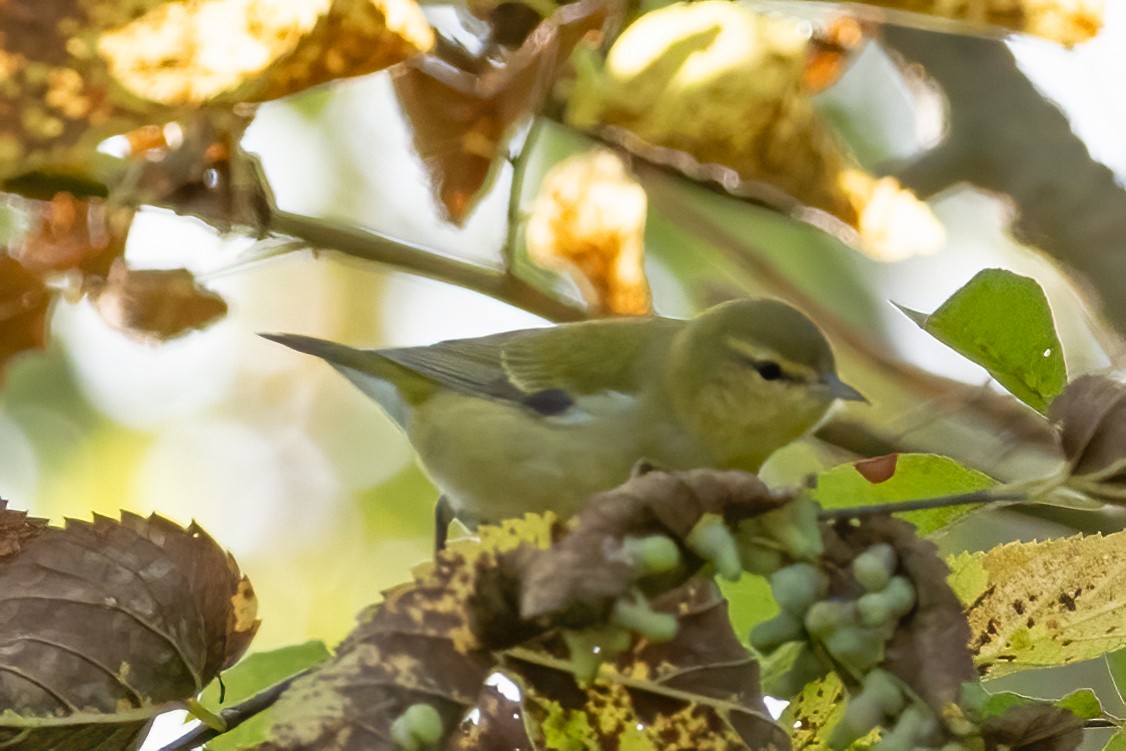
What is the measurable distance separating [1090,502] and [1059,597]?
0.19 m

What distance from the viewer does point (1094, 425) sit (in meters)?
1.31

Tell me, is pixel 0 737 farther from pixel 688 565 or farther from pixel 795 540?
pixel 795 540

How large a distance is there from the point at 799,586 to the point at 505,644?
0.29 metres

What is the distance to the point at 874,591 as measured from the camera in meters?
1.21

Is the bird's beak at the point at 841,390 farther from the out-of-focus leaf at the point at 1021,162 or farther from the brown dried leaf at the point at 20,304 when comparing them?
the brown dried leaf at the point at 20,304

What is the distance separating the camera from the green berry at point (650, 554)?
44.6 inches

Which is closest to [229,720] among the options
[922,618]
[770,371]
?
[922,618]

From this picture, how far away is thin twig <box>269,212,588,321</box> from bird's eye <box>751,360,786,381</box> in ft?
1.89

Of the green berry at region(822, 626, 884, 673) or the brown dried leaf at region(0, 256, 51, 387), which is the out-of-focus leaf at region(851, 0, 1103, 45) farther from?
the brown dried leaf at region(0, 256, 51, 387)

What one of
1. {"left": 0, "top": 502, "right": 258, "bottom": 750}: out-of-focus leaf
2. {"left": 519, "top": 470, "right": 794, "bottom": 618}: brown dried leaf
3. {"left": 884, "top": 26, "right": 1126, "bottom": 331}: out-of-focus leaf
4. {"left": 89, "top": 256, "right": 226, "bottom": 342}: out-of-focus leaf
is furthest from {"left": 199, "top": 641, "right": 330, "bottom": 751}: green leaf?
{"left": 884, "top": 26, "right": 1126, "bottom": 331}: out-of-focus leaf

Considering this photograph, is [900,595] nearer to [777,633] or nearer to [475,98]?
[777,633]

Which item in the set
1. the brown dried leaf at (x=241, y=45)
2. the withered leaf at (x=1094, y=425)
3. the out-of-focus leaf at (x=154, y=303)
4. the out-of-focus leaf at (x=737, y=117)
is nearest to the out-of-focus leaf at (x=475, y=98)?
the out-of-focus leaf at (x=737, y=117)

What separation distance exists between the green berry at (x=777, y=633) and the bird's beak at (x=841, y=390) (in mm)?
1266

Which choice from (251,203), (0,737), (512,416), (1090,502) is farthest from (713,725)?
(512,416)
